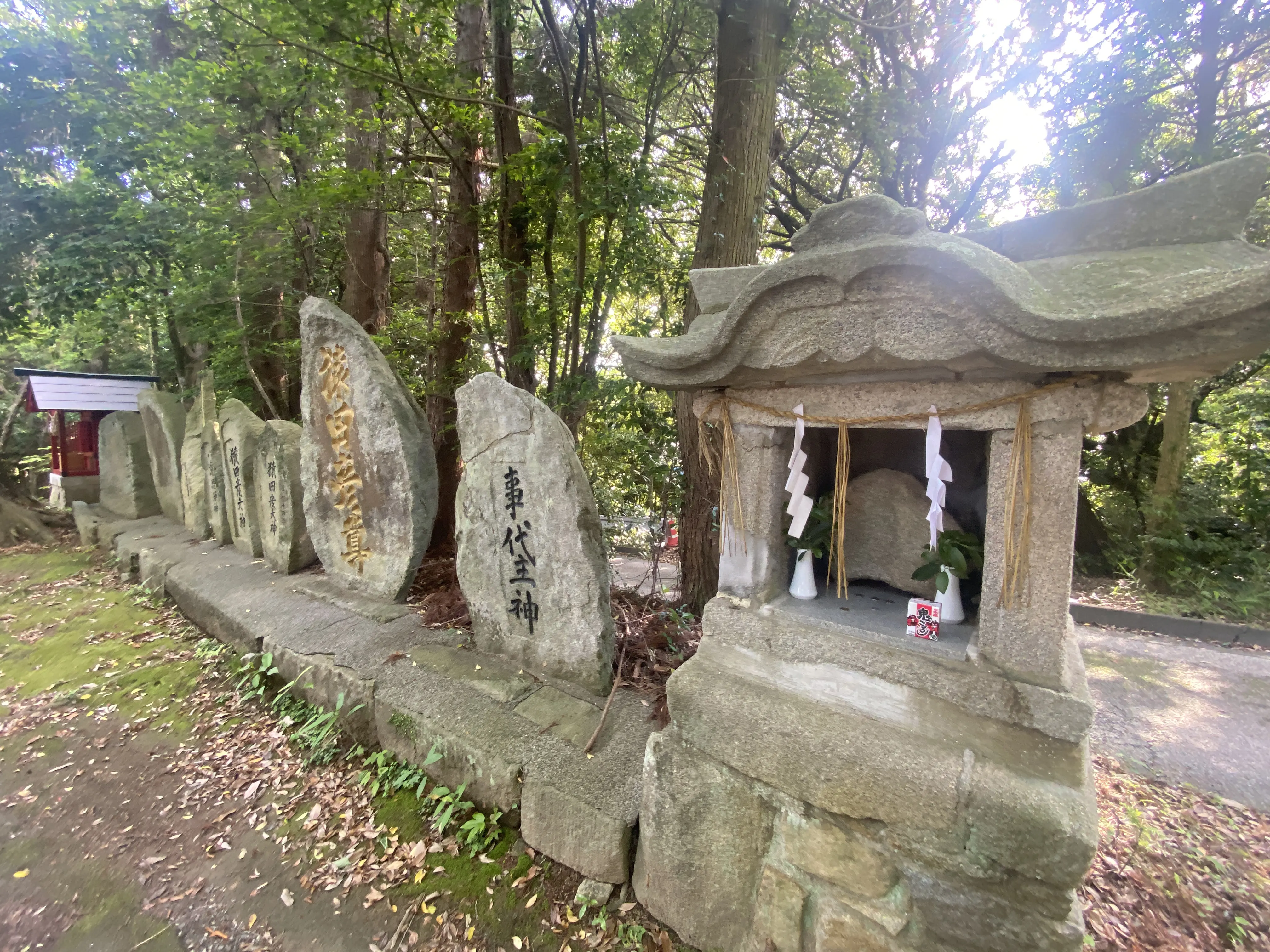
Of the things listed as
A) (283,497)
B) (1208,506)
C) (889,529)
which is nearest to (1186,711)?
(889,529)

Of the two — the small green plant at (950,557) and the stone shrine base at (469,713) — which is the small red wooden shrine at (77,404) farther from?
the small green plant at (950,557)

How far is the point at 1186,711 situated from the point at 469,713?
19.1 ft

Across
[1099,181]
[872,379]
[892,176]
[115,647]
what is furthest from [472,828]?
[1099,181]

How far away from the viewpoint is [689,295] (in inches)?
172

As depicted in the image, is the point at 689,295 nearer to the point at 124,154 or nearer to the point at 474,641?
the point at 474,641

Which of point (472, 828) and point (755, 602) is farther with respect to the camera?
point (472, 828)

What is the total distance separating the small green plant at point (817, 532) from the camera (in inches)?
89.9

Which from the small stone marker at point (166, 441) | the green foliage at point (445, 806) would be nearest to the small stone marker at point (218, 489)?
the small stone marker at point (166, 441)

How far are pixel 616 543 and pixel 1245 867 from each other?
21.9 ft

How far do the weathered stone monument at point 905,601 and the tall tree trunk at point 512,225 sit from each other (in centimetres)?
339

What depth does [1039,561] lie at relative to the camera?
66.8 inches

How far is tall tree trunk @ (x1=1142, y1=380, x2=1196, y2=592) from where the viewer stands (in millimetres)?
7410

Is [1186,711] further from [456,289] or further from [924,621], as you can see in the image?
[456,289]

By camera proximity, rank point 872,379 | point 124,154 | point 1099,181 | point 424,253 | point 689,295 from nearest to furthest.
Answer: point 872,379 < point 689,295 < point 1099,181 < point 124,154 < point 424,253
